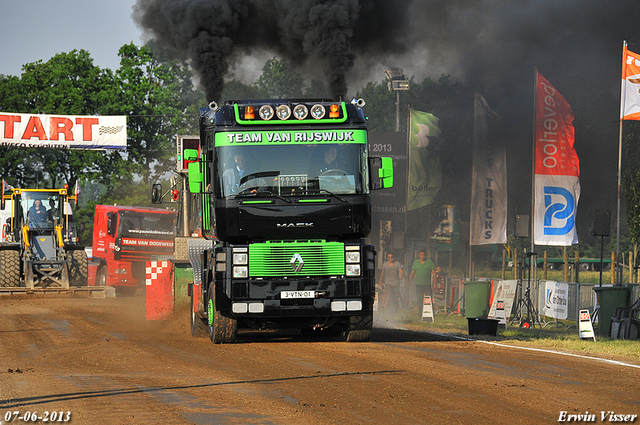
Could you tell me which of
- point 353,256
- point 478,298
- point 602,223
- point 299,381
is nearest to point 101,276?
point 478,298

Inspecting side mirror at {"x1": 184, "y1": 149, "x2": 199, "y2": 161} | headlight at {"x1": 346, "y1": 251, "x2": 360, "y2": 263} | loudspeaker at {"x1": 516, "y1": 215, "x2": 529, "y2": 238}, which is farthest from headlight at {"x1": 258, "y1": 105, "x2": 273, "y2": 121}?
loudspeaker at {"x1": 516, "y1": 215, "x2": 529, "y2": 238}

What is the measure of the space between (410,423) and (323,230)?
17.6 feet

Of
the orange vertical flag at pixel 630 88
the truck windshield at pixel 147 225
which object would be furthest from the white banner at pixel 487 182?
the truck windshield at pixel 147 225

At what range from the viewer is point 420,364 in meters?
10.5

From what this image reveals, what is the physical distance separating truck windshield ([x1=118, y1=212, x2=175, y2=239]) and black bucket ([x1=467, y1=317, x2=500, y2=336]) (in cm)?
2058

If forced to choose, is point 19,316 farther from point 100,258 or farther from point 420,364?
point 100,258

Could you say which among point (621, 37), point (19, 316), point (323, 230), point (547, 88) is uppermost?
point (621, 37)

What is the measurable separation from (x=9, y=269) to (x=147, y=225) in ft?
23.8

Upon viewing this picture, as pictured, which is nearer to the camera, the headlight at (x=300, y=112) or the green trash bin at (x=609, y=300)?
the headlight at (x=300, y=112)

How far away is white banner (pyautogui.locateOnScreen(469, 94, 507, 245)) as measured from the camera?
966 inches

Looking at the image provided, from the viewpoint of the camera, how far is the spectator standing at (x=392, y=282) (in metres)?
23.7

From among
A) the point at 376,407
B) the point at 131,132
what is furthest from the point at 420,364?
the point at 131,132

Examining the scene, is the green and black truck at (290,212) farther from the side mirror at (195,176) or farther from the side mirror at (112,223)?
the side mirror at (112,223)

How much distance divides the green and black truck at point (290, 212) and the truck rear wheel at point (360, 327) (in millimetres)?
668
